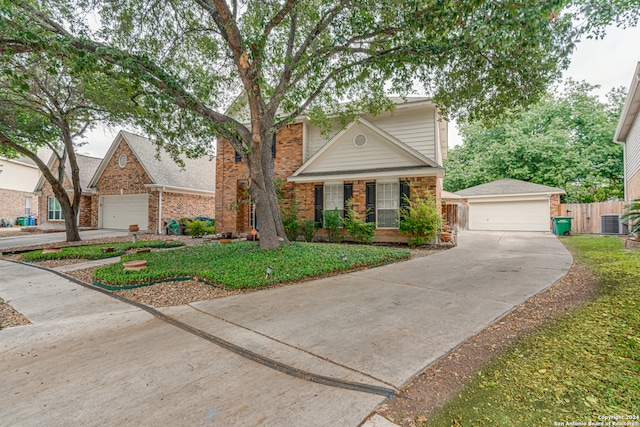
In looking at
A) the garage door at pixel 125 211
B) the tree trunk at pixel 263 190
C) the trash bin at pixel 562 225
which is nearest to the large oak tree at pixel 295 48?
the tree trunk at pixel 263 190

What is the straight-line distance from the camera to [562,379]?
7.54ft

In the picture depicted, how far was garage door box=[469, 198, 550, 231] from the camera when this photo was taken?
18.1 meters

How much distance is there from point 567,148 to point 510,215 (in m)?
7.33

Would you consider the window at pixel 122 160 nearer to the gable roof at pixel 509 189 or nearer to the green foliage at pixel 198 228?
the green foliage at pixel 198 228

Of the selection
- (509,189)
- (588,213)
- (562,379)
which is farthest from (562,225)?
(562,379)

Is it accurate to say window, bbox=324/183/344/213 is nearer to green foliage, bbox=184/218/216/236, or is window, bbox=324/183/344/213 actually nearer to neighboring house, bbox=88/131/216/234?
green foliage, bbox=184/218/216/236

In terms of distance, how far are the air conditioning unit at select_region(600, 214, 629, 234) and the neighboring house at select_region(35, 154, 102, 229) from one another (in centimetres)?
2960

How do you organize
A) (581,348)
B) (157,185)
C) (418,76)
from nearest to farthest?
(581,348) → (418,76) → (157,185)

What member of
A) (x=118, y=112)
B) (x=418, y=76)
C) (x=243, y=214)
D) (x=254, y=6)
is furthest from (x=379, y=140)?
(x=118, y=112)

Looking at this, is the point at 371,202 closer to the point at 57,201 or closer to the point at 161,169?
the point at 161,169

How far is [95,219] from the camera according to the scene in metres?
19.1

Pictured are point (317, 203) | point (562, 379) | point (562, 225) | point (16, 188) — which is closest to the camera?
point (562, 379)

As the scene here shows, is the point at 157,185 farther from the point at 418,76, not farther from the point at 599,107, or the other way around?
the point at 599,107

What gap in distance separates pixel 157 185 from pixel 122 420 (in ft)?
52.0
